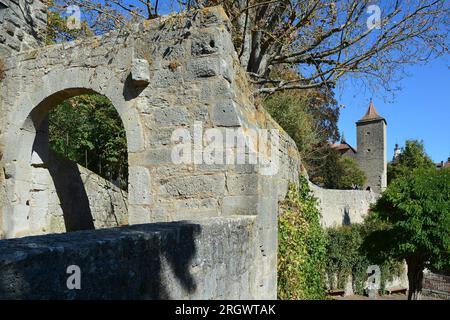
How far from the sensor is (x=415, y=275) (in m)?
13.3

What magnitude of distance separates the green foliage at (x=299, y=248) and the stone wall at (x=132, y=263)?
202 centimetres

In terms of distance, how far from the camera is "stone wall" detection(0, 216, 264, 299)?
1500mm

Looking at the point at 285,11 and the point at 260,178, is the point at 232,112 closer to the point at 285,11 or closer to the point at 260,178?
the point at 260,178

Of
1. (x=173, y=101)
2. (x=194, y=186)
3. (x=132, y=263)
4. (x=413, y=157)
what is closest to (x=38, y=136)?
(x=173, y=101)

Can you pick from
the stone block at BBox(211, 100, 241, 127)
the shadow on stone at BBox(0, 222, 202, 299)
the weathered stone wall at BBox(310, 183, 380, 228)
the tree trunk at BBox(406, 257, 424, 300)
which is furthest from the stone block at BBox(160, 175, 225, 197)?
the weathered stone wall at BBox(310, 183, 380, 228)

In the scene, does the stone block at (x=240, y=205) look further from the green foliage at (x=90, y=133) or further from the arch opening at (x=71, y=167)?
the green foliage at (x=90, y=133)

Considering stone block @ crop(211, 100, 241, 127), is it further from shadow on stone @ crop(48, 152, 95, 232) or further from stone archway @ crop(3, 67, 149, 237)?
shadow on stone @ crop(48, 152, 95, 232)

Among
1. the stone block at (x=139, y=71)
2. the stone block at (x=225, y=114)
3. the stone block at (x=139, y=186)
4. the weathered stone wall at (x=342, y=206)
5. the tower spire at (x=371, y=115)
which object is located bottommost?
the weathered stone wall at (x=342, y=206)

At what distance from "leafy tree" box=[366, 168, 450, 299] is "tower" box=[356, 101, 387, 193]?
28.1m

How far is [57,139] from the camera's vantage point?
10891mm

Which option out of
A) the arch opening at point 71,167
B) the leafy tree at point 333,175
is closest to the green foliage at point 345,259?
the leafy tree at point 333,175

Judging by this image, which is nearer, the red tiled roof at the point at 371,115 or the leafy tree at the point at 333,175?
the leafy tree at the point at 333,175

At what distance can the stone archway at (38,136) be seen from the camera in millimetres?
4652
